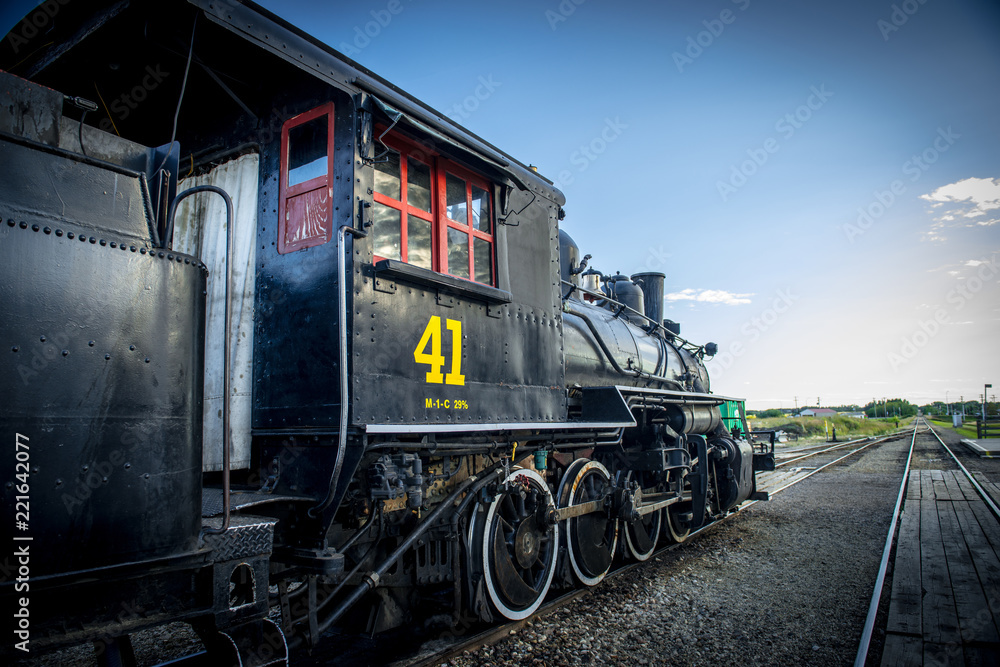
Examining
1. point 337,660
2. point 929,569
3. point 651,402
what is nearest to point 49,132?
point 337,660

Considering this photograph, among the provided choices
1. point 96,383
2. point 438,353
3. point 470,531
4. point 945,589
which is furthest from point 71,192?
point 945,589

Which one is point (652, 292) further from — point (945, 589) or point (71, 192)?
point (71, 192)

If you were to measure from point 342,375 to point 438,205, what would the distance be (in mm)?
1539

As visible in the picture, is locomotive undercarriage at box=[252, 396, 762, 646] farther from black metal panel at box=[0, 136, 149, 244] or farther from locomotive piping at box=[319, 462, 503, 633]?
black metal panel at box=[0, 136, 149, 244]

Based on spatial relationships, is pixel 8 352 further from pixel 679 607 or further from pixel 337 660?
pixel 679 607

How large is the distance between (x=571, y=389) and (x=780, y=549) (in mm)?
3654

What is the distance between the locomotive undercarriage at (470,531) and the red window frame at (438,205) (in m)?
1.25

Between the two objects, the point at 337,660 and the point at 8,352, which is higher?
the point at 8,352

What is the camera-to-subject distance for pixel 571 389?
235 inches

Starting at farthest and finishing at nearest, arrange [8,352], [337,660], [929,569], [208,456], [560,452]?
[929,569], [560,452], [337,660], [208,456], [8,352]

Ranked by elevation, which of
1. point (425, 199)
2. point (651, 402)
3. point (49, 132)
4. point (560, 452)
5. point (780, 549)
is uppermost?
point (425, 199)

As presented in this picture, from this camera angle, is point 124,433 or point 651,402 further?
point 651,402

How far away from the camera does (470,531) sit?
436 cm

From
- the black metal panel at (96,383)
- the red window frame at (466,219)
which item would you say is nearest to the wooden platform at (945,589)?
the red window frame at (466,219)
